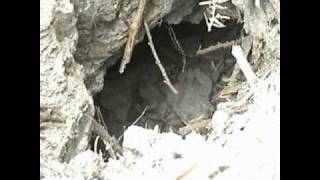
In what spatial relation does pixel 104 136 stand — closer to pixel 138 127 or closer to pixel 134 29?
pixel 138 127

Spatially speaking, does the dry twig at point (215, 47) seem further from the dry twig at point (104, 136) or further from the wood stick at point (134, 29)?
the dry twig at point (104, 136)

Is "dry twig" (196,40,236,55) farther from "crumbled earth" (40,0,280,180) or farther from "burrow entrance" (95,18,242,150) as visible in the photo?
"crumbled earth" (40,0,280,180)

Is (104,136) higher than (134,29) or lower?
lower

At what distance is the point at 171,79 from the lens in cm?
349

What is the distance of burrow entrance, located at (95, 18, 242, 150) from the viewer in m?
3.32

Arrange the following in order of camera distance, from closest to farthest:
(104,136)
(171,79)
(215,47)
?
1. (104,136)
2. (215,47)
3. (171,79)

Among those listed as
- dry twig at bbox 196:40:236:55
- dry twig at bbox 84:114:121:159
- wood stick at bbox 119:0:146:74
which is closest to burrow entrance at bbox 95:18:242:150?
dry twig at bbox 196:40:236:55

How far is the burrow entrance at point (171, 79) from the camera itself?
3.32 metres

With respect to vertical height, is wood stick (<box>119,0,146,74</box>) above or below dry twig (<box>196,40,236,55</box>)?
above

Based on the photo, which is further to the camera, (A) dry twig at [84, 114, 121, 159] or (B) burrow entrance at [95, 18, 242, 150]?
(B) burrow entrance at [95, 18, 242, 150]

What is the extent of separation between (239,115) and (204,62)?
1.29 meters

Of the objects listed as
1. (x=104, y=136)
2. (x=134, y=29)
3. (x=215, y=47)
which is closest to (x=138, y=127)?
(x=104, y=136)

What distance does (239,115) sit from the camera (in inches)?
86.8

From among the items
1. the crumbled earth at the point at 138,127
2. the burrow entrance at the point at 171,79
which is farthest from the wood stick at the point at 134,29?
the burrow entrance at the point at 171,79
